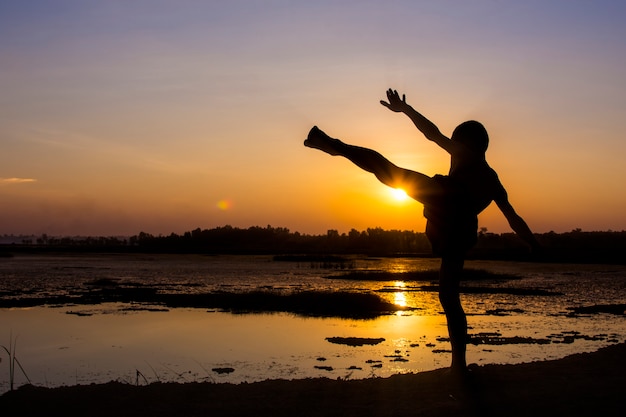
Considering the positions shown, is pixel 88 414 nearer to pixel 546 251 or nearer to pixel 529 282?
pixel 546 251

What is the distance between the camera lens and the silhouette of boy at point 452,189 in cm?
610

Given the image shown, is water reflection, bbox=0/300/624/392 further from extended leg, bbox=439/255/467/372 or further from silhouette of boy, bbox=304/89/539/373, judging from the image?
silhouette of boy, bbox=304/89/539/373

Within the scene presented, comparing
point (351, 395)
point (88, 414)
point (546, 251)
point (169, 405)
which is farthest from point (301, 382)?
point (546, 251)

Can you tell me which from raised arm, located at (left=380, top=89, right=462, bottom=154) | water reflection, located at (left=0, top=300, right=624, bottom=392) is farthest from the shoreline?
water reflection, located at (left=0, top=300, right=624, bottom=392)

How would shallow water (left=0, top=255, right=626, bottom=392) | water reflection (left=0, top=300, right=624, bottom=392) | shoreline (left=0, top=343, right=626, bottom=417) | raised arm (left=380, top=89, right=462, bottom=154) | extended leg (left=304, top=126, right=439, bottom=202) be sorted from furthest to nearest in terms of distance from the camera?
1. shallow water (left=0, top=255, right=626, bottom=392)
2. water reflection (left=0, top=300, right=624, bottom=392)
3. raised arm (left=380, top=89, right=462, bottom=154)
4. shoreline (left=0, top=343, right=626, bottom=417)
5. extended leg (left=304, top=126, right=439, bottom=202)

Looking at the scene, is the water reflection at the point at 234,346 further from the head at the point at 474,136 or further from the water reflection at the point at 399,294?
the head at the point at 474,136

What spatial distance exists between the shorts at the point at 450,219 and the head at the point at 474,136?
1.93ft

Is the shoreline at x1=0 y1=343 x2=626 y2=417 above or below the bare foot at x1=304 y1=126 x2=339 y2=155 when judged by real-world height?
below

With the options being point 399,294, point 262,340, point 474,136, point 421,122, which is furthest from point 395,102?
point 399,294

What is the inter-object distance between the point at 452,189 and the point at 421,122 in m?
0.77

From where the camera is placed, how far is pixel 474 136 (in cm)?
676

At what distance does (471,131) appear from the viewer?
6773 mm

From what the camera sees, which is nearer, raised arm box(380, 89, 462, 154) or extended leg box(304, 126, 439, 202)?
extended leg box(304, 126, 439, 202)

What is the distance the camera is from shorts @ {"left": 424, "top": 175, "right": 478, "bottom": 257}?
249 inches
